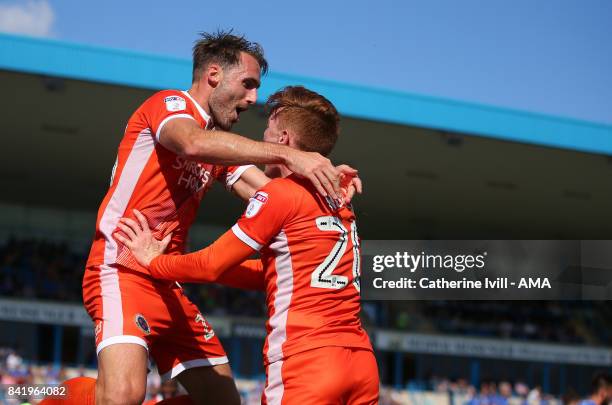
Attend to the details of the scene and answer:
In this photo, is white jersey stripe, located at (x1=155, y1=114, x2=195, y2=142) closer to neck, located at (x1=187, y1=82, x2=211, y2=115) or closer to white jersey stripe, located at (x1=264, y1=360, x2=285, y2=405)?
neck, located at (x1=187, y1=82, x2=211, y2=115)

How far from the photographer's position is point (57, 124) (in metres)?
20.1

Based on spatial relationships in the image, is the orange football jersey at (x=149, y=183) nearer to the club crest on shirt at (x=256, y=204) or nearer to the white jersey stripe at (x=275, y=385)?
the club crest on shirt at (x=256, y=204)

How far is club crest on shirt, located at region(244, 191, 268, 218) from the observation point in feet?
12.1

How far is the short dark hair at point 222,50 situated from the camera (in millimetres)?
4461

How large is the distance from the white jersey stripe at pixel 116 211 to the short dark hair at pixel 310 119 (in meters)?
0.84

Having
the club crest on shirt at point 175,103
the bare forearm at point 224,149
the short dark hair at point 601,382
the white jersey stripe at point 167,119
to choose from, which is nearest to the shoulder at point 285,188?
the bare forearm at point 224,149

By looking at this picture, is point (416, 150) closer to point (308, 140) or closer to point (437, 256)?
point (437, 256)

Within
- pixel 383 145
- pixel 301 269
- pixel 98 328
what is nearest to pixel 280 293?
pixel 301 269

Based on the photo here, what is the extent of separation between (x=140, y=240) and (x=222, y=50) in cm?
111

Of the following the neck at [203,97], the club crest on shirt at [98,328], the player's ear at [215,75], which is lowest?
the club crest on shirt at [98,328]

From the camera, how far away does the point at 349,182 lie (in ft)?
14.0

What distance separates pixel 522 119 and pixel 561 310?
12955 millimetres

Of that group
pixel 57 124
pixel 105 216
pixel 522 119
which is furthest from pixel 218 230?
pixel 105 216

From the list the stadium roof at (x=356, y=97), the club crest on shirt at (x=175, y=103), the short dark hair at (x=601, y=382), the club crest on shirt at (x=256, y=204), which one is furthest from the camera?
the stadium roof at (x=356, y=97)
